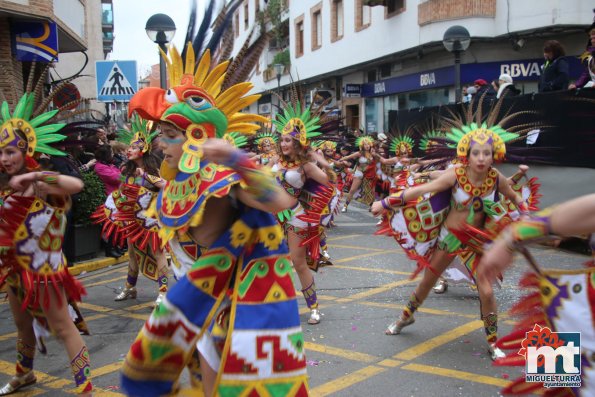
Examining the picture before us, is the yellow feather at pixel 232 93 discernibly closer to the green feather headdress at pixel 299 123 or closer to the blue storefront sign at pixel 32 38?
the green feather headdress at pixel 299 123

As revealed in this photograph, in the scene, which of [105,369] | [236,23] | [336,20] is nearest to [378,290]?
[105,369]

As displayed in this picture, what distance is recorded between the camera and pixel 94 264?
30.3 ft

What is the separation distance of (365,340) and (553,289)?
Answer: 316cm

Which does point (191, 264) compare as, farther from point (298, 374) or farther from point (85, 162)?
point (85, 162)

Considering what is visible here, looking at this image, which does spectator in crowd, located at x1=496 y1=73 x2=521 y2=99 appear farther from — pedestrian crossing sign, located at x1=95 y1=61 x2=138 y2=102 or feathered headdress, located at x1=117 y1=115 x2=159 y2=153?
pedestrian crossing sign, located at x1=95 y1=61 x2=138 y2=102

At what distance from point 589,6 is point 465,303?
12380 mm

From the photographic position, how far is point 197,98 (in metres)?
3.34

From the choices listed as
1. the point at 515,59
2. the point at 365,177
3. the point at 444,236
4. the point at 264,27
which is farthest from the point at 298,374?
the point at 515,59

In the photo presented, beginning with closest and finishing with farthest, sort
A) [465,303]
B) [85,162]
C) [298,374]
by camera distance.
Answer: [298,374] < [465,303] < [85,162]

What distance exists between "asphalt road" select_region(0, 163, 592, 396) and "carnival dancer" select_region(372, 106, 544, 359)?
1.03ft

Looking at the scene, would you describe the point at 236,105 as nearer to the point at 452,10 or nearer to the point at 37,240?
the point at 37,240

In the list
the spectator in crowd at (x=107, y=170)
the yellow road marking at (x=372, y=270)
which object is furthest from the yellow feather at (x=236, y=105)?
the spectator in crowd at (x=107, y=170)

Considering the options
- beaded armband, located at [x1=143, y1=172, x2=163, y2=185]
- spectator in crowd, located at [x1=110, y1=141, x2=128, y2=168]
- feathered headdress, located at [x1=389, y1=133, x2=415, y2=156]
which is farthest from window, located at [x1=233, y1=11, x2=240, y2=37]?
feathered headdress, located at [x1=389, y1=133, x2=415, y2=156]

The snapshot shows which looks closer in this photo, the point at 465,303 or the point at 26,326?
the point at 26,326
